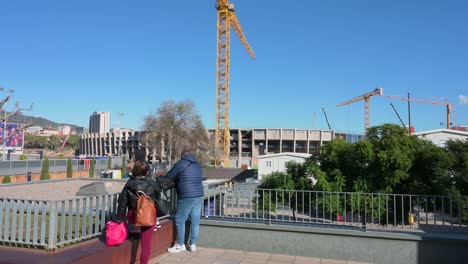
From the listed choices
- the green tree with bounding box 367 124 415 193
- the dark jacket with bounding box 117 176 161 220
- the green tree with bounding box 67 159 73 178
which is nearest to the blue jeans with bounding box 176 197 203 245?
the dark jacket with bounding box 117 176 161 220

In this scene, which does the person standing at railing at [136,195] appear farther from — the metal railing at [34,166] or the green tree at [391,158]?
the metal railing at [34,166]

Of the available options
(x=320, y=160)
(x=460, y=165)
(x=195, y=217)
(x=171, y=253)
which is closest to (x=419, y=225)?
(x=460, y=165)

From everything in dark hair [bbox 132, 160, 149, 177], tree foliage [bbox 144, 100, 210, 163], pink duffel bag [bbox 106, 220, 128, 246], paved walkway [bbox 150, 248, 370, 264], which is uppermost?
tree foliage [bbox 144, 100, 210, 163]

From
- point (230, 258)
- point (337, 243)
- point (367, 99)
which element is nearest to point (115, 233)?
point (230, 258)

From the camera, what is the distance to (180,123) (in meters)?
56.2

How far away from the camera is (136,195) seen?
480cm

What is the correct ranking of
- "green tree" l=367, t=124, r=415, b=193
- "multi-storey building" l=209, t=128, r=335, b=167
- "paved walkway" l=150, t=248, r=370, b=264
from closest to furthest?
"paved walkway" l=150, t=248, r=370, b=264 → "green tree" l=367, t=124, r=415, b=193 → "multi-storey building" l=209, t=128, r=335, b=167

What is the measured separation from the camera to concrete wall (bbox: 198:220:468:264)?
18.1 feet

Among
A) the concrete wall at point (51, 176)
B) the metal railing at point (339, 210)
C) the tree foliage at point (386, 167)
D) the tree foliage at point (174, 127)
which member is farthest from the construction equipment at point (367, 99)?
the metal railing at point (339, 210)

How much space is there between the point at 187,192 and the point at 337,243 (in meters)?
2.54

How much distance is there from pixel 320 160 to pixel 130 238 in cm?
817

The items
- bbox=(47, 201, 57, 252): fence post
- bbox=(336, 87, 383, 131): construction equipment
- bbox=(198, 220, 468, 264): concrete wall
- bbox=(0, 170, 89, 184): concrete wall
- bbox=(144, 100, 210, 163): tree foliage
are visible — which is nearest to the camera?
bbox=(47, 201, 57, 252): fence post

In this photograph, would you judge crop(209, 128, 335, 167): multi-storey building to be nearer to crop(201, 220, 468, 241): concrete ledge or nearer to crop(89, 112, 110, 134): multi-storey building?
crop(89, 112, 110, 134): multi-storey building

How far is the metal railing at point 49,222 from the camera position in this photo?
438 cm
